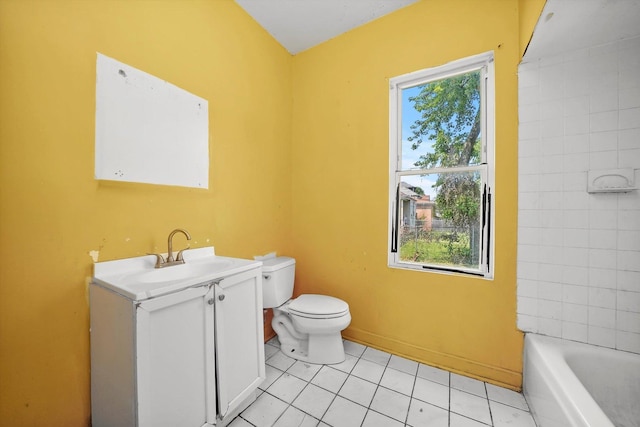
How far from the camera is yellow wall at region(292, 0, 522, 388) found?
1.52 meters

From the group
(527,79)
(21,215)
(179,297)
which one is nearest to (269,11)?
(527,79)

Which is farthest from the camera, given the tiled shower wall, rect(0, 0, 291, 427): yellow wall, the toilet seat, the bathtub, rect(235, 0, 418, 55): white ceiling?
rect(235, 0, 418, 55): white ceiling

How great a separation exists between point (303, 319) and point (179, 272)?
2.82 feet

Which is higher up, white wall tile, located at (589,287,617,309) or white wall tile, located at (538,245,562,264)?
white wall tile, located at (538,245,562,264)

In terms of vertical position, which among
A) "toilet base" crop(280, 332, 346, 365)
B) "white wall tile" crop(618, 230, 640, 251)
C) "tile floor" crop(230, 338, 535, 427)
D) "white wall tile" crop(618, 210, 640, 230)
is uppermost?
"white wall tile" crop(618, 210, 640, 230)

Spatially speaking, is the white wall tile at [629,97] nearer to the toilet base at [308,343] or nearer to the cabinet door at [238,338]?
the toilet base at [308,343]

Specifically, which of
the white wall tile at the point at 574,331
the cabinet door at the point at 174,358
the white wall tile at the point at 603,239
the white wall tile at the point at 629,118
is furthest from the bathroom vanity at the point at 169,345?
the white wall tile at the point at 629,118

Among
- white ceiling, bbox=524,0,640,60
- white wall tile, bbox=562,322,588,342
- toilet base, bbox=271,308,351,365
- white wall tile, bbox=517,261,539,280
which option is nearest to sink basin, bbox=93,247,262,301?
toilet base, bbox=271,308,351,365

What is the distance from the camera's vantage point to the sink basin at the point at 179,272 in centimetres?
118

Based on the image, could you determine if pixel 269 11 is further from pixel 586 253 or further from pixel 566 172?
pixel 586 253

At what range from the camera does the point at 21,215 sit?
91 cm

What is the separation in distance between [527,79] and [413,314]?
169cm

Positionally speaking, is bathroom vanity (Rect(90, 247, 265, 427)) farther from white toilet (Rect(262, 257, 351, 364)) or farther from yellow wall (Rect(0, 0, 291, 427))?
white toilet (Rect(262, 257, 351, 364))

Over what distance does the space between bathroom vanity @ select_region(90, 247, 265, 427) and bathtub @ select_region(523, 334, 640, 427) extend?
1432mm
